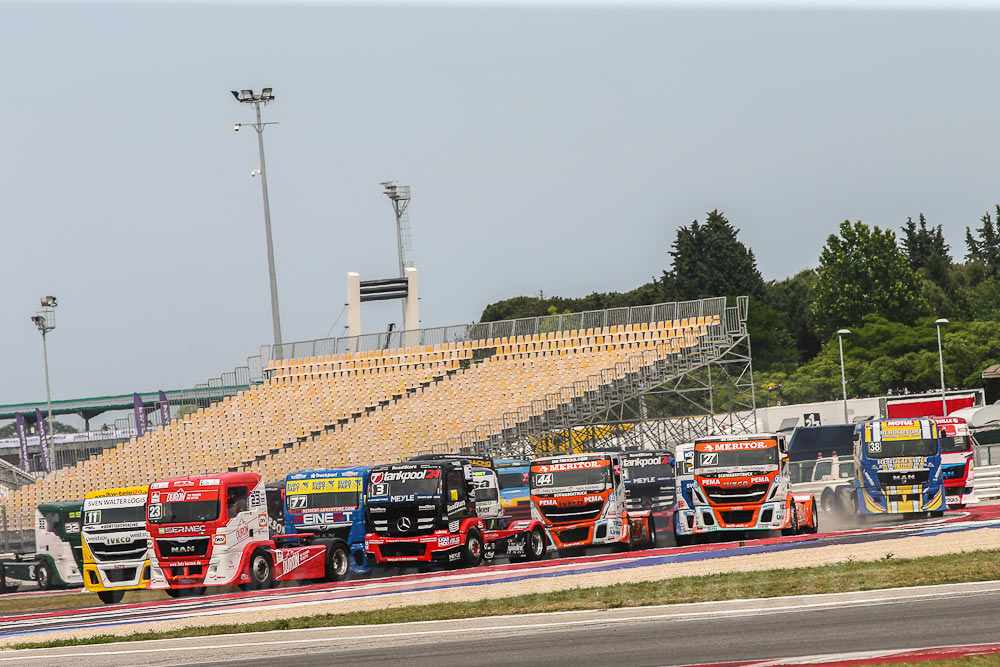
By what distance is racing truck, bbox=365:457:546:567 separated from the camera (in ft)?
85.5

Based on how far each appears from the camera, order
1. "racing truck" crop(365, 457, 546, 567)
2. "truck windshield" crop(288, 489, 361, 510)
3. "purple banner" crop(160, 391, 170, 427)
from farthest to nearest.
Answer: "purple banner" crop(160, 391, 170, 427) < "truck windshield" crop(288, 489, 361, 510) < "racing truck" crop(365, 457, 546, 567)

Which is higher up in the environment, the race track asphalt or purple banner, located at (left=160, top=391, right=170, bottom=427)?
purple banner, located at (left=160, top=391, right=170, bottom=427)

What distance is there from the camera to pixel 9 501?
169ft

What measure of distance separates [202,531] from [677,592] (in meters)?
10.5

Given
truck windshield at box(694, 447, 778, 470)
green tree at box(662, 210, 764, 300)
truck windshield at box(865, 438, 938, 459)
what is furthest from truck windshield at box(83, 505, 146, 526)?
green tree at box(662, 210, 764, 300)

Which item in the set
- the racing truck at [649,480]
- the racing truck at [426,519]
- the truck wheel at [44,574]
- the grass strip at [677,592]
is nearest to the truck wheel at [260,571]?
the racing truck at [426,519]

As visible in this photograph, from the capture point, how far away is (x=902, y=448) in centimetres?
3056

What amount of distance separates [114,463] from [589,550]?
2817 cm

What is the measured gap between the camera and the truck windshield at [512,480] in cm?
3509

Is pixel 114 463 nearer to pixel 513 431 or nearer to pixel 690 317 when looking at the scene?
pixel 513 431

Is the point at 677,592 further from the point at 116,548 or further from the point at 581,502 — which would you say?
the point at 116,548

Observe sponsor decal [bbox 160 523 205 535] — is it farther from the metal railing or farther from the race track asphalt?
the metal railing

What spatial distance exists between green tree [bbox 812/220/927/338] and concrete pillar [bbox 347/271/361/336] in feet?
144

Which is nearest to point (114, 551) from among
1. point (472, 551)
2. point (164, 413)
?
point (472, 551)
